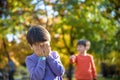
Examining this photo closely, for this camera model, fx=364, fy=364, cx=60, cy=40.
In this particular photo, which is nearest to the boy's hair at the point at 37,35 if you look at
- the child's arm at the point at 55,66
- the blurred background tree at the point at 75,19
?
the child's arm at the point at 55,66

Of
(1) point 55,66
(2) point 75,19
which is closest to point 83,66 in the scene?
(1) point 55,66

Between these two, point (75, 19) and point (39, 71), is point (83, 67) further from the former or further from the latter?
point (75, 19)

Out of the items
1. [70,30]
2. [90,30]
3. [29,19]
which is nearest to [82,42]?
[90,30]

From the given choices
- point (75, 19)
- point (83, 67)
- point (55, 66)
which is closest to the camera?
point (55, 66)

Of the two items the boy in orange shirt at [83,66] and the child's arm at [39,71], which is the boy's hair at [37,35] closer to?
the child's arm at [39,71]

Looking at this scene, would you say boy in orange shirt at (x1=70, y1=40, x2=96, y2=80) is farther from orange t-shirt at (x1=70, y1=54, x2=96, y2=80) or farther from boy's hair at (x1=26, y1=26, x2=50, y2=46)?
boy's hair at (x1=26, y1=26, x2=50, y2=46)

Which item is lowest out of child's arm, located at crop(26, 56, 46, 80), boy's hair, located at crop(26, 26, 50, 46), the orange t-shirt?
the orange t-shirt

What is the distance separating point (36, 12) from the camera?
16875 mm

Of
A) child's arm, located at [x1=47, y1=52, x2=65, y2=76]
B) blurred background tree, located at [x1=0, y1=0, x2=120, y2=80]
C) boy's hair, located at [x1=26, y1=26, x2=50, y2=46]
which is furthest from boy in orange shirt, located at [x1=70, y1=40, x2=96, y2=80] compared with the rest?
blurred background tree, located at [x1=0, y1=0, x2=120, y2=80]

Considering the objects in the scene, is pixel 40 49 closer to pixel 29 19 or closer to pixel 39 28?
pixel 39 28

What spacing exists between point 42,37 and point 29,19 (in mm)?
13645

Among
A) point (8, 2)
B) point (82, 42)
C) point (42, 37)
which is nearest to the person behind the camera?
point (42, 37)

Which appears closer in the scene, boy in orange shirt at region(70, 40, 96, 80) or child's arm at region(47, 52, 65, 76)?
child's arm at region(47, 52, 65, 76)

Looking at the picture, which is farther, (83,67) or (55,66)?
(83,67)
